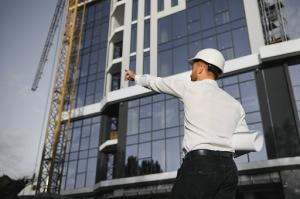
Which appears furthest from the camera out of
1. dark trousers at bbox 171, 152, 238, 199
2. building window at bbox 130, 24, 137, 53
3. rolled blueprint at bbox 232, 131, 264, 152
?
building window at bbox 130, 24, 137, 53

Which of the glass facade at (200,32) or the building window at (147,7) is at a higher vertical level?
the building window at (147,7)

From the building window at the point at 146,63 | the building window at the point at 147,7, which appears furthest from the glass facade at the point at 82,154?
the building window at the point at 147,7

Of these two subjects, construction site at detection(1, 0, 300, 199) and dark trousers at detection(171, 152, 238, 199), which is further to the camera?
construction site at detection(1, 0, 300, 199)

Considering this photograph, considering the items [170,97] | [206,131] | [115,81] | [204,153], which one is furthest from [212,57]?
[115,81]

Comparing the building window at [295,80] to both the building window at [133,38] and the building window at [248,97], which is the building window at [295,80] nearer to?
the building window at [248,97]

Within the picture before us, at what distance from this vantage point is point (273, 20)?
29.3 meters

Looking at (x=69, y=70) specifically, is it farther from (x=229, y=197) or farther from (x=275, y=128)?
(x=229, y=197)

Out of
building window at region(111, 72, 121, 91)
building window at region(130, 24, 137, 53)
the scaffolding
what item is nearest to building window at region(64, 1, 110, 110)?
building window at region(111, 72, 121, 91)

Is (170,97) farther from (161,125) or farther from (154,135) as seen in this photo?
(154,135)

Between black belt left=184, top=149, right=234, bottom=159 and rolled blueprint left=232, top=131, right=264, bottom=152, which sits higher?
rolled blueprint left=232, top=131, right=264, bottom=152

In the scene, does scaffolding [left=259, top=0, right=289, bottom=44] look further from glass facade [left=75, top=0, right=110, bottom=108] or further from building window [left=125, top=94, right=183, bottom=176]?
glass facade [left=75, top=0, right=110, bottom=108]

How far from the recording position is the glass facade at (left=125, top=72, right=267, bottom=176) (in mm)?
24922

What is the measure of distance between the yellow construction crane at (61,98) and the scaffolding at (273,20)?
23502 mm

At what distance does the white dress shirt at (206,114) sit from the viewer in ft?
9.47
